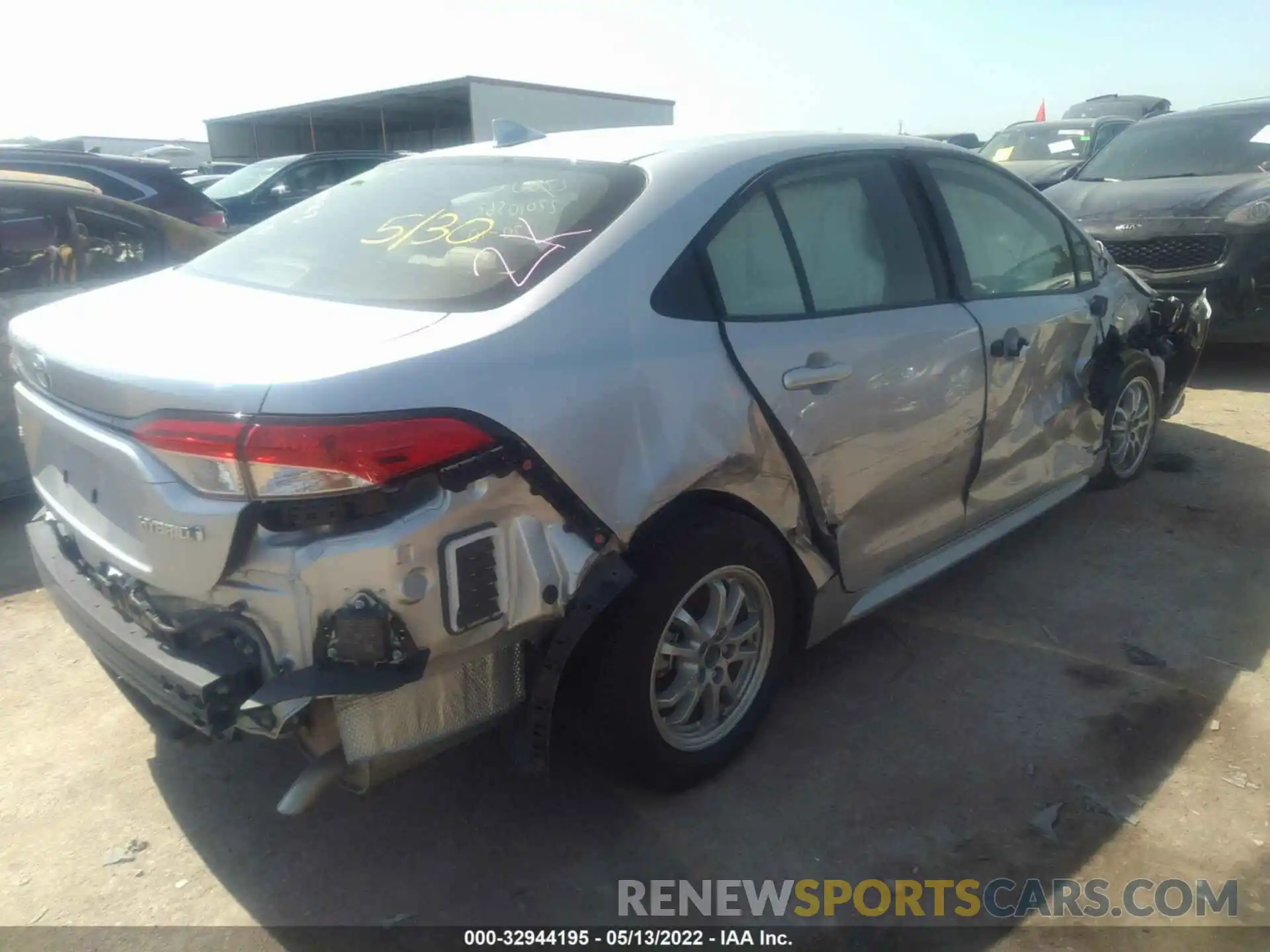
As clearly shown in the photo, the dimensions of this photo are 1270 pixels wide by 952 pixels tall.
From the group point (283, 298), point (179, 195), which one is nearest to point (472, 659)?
point (283, 298)

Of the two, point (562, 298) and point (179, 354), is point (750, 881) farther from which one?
point (179, 354)

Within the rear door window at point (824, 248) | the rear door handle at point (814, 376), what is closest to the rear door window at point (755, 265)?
the rear door window at point (824, 248)

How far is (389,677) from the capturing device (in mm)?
1948

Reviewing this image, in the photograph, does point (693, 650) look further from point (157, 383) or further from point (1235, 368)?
point (1235, 368)

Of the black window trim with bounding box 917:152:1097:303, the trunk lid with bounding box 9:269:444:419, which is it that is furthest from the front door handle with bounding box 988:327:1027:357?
the trunk lid with bounding box 9:269:444:419

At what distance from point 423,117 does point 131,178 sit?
25.9 meters

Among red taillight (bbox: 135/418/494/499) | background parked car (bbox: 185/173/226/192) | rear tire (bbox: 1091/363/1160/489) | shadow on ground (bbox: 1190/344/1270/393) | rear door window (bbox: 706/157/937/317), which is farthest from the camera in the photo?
background parked car (bbox: 185/173/226/192)

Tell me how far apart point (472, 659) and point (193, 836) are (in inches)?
42.5

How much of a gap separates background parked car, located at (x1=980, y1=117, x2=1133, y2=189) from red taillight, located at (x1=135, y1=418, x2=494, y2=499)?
970 cm

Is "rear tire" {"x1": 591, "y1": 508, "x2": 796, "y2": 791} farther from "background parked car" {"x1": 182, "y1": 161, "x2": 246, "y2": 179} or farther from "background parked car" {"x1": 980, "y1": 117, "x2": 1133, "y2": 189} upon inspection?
"background parked car" {"x1": 182, "y1": 161, "x2": 246, "y2": 179}

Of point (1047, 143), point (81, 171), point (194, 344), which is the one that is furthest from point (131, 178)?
point (1047, 143)

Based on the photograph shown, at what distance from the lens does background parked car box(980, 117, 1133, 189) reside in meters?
10.6

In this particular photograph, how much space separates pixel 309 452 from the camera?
1.88m

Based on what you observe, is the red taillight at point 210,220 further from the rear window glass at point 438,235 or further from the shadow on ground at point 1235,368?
the shadow on ground at point 1235,368
